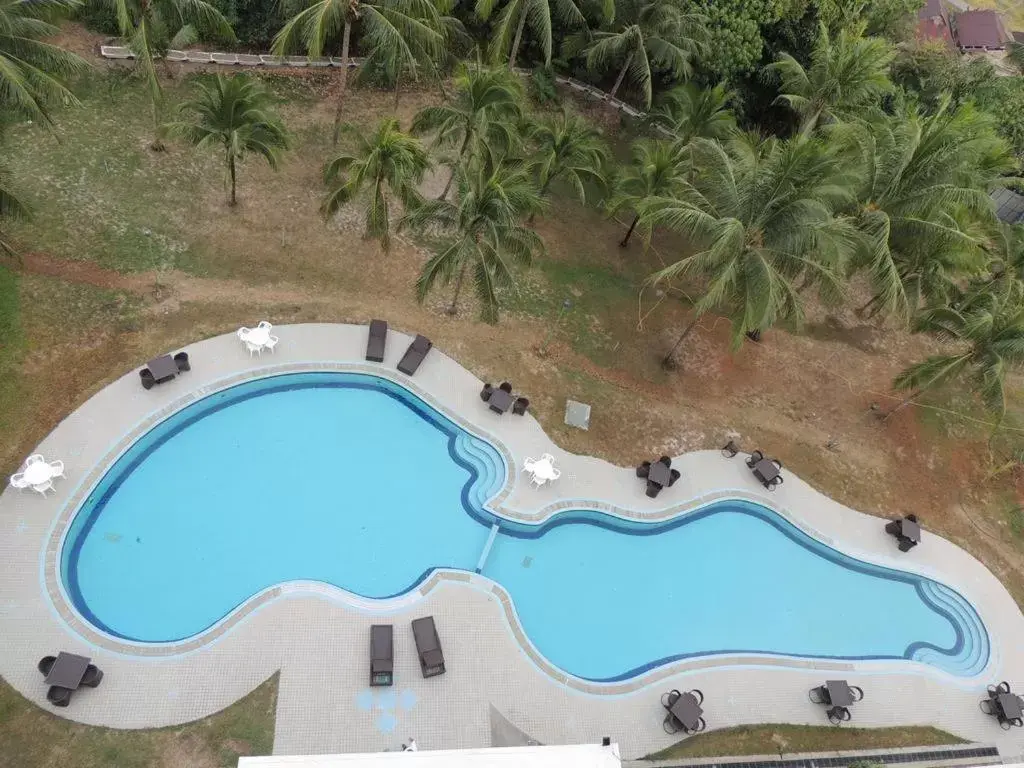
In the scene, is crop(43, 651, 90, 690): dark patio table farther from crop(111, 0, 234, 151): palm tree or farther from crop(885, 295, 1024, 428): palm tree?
crop(885, 295, 1024, 428): palm tree

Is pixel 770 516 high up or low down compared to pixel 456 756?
down

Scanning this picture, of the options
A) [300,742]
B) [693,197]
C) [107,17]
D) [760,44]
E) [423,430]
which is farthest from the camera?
[760,44]

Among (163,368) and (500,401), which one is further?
(500,401)

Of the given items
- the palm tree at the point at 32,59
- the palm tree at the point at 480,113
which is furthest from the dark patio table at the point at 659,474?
the palm tree at the point at 32,59

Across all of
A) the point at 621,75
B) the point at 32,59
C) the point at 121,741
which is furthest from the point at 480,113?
the point at 121,741

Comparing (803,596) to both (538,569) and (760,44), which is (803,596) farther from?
(760,44)

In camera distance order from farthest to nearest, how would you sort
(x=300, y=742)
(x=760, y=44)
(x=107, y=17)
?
1. (x=760, y=44)
2. (x=107, y=17)
3. (x=300, y=742)

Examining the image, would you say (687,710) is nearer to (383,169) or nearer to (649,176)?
(649,176)

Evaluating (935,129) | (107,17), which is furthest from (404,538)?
(107,17)
